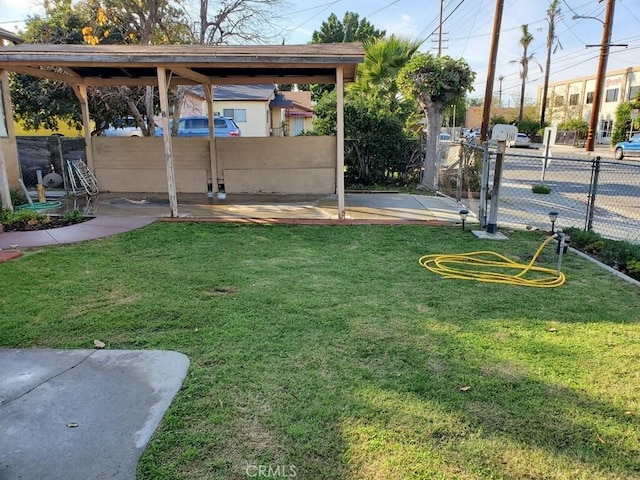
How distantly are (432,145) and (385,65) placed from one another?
136 inches

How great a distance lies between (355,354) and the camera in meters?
3.31

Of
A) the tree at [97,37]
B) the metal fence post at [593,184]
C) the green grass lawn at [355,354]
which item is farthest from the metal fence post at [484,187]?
the tree at [97,37]

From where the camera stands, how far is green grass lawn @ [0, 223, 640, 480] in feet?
7.59

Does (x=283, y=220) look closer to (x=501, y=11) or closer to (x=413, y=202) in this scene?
(x=413, y=202)

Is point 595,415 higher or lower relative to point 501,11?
lower

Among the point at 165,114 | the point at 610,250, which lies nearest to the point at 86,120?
the point at 165,114

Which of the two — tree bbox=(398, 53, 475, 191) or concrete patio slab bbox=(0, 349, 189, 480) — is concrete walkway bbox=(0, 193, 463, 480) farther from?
tree bbox=(398, 53, 475, 191)

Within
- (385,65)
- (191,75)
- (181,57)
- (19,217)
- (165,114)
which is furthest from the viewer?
(385,65)

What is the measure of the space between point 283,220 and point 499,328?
475 centimetres

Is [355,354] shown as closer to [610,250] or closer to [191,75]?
[610,250]

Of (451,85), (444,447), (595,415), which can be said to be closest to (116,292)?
(444,447)

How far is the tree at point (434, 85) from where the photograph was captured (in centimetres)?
1123

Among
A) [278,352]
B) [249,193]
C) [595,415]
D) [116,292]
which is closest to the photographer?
[595,415]

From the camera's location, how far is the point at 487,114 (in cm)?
1808
